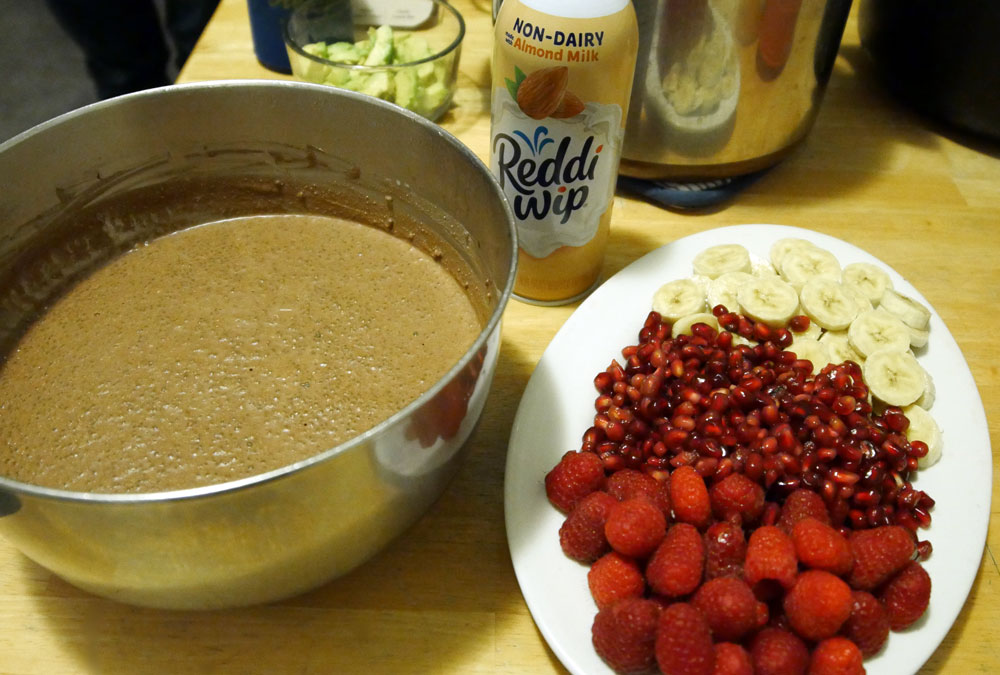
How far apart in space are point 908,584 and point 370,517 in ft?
1.92

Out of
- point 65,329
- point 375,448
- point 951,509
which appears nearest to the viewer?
point 375,448

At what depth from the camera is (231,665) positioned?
2.75 ft

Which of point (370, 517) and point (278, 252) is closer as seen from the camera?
point (370, 517)

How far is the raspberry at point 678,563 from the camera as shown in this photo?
80cm

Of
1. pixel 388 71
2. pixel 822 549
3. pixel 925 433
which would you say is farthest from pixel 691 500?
pixel 388 71

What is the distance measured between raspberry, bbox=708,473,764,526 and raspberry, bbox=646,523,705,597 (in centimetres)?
6

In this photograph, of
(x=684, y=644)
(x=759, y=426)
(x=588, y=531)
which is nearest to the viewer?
(x=684, y=644)

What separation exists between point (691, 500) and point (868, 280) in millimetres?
573

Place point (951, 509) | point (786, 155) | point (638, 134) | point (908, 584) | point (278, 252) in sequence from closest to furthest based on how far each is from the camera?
point (908, 584), point (951, 509), point (278, 252), point (638, 134), point (786, 155)

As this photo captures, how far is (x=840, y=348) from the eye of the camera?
114 centimetres

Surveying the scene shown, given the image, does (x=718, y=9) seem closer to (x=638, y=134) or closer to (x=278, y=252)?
(x=638, y=134)

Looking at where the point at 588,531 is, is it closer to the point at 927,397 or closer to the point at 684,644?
the point at 684,644

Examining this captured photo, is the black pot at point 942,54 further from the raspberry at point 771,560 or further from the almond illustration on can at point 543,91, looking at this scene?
the raspberry at point 771,560

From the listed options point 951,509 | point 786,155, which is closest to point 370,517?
point 951,509
